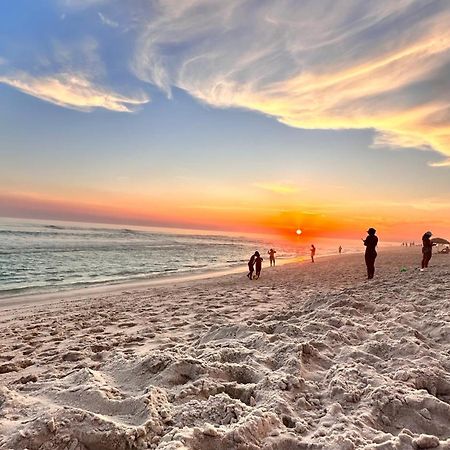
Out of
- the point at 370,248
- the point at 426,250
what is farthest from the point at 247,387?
the point at 426,250

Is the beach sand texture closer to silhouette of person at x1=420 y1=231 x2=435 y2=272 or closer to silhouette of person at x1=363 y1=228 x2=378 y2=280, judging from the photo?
silhouette of person at x1=363 y1=228 x2=378 y2=280

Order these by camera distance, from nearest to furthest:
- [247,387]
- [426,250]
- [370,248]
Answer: [247,387] → [370,248] → [426,250]

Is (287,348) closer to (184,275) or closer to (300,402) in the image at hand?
(300,402)

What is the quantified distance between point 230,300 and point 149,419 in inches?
313

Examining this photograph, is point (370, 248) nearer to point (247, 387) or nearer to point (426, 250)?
point (426, 250)

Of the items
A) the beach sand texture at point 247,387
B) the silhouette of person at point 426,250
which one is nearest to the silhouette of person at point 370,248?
the silhouette of person at point 426,250

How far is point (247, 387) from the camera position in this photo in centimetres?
314

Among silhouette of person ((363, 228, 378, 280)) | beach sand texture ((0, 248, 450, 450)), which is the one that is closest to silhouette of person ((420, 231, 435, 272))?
silhouette of person ((363, 228, 378, 280))

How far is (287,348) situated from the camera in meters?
4.04

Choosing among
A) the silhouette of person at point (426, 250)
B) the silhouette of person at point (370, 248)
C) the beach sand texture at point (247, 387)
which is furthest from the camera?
the silhouette of person at point (426, 250)

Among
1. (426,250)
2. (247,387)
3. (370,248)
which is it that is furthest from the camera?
(426,250)

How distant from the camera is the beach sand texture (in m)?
2.35

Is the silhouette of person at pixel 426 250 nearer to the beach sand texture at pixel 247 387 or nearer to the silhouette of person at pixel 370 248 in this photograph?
the silhouette of person at pixel 370 248

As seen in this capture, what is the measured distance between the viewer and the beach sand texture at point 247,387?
7.71 feet
